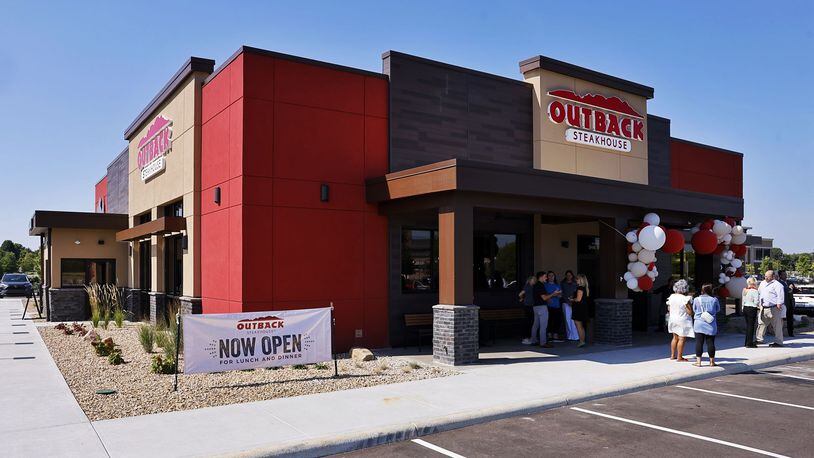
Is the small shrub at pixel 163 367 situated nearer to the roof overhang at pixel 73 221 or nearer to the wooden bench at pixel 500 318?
the wooden bench at pixel 500 318

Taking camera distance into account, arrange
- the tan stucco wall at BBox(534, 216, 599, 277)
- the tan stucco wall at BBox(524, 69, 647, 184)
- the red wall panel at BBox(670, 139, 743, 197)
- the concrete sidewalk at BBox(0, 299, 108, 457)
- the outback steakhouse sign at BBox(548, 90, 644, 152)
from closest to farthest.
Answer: the concrete sidewalk at BBox(0, 299, 108, 457) → the tan stucco wall at BBox(524, 69, 647, 184) → the tan stucco wall at BBox(534, 216, 599, 277) → the outback steakhouse sign at BBox(548, 90, 644, 152) → the red wall panel at BBox(670, 139, 743, 197)

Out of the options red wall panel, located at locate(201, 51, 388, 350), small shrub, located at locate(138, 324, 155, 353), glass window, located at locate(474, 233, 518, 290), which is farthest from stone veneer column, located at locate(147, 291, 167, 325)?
glass window, located at locate(474, 233, 518, 290)

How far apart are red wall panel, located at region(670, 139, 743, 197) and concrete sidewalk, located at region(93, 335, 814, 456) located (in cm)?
1190

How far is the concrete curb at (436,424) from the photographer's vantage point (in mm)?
7215

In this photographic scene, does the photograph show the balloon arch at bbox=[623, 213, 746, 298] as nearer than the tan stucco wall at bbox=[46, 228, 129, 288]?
Yes

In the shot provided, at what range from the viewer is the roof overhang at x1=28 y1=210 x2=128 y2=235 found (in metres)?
23.5

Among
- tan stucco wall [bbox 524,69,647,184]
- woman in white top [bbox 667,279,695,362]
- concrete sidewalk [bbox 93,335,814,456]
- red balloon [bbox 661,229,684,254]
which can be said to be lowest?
concrete sidewalk [bbox 93,335,814,456]

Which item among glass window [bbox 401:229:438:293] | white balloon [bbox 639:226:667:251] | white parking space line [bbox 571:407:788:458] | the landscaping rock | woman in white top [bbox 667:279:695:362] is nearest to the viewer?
white parking space line [bbox 571:407:788:458]

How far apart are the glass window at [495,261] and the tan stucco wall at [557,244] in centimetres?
70

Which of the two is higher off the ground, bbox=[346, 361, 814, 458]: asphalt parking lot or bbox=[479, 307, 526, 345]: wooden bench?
bbox=[479, 307, 526, 345]: wooden bench

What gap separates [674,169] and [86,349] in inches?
777

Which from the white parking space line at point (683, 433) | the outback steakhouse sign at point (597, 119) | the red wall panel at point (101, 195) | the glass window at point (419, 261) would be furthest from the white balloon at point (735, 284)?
the red wall panel at point (101, 195)

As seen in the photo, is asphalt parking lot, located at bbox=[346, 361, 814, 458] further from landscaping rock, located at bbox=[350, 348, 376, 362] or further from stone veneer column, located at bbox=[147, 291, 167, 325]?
stone veneer column, located at bbox=[147, 291, 167, 325]

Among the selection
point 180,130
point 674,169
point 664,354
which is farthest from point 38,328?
point 674,169
